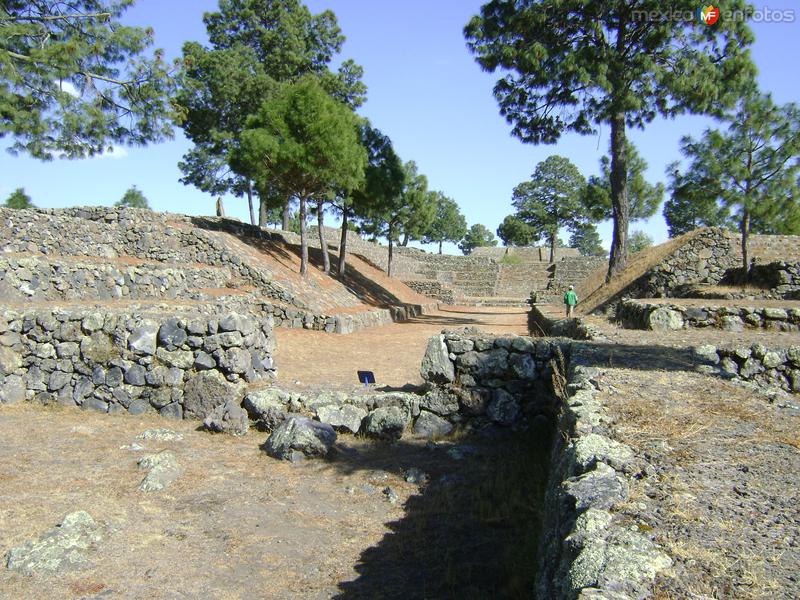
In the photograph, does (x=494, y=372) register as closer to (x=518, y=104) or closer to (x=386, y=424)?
(x=386, y=424)

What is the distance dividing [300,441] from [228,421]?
3.80 feet

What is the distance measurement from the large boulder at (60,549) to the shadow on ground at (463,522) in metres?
1.69

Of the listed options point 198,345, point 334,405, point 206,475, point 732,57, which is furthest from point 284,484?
point 732,57

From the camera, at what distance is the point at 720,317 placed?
9789mm

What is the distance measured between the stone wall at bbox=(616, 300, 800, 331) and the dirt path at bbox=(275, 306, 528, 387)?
2589 mm

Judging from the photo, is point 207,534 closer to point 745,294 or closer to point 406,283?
point 745,294

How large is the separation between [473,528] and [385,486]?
1121 mm

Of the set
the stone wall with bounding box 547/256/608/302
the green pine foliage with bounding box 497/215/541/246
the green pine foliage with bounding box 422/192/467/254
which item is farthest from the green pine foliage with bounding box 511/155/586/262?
the stone wall with bounding box 547/256/608/302

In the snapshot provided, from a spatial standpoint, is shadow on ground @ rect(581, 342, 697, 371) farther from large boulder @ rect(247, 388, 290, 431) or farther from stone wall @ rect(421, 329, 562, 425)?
large boulder @ rect(247, 388, 290, 431)

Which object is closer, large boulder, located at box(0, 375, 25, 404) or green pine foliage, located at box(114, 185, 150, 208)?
large boulder, located at box(0, 375, 25, 404)

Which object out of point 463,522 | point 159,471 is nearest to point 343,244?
point 159,471

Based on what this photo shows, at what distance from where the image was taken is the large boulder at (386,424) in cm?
662

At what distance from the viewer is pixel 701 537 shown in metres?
2.18

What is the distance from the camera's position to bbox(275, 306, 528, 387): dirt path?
9883mm
